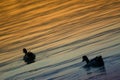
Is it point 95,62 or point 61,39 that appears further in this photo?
point 61,39

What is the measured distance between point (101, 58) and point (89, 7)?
81.5 feet

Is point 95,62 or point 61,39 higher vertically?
point 61,39

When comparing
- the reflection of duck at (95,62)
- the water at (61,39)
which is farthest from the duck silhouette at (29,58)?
the reflection of duck at (95,62)

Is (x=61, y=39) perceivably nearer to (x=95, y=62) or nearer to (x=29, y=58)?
(x=29, y=58)

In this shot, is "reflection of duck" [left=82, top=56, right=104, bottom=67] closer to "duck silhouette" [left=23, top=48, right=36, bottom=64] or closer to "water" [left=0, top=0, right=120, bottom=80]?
"water" [left=0, top=0, right=120, bottom=80]

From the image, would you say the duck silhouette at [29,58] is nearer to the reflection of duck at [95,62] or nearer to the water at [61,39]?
the water at [61,39]

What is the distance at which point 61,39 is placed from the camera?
38531mm

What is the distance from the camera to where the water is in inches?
1136

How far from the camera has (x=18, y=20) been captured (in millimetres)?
53906

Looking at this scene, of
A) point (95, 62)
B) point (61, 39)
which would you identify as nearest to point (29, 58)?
point (61, 39)

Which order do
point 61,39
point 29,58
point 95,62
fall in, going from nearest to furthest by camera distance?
1. point 95,62
2. point 29,58
3. point 61,39

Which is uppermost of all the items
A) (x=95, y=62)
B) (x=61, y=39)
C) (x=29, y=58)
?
(x=61, y=39)

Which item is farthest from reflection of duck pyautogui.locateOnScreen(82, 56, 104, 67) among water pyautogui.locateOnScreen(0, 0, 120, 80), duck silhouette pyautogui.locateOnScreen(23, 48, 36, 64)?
duck silhouette pyautogui.locateOnScreen(23, 48, 36, 64)

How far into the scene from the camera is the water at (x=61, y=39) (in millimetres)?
28844
